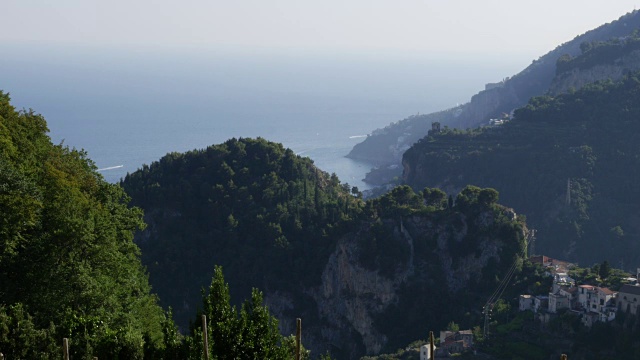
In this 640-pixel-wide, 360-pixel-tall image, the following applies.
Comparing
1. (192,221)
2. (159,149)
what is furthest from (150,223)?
(159,149)

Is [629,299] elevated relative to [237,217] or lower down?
lower down

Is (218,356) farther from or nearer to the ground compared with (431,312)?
farther from the ground

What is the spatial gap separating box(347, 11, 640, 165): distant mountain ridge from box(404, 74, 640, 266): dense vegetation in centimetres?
3277

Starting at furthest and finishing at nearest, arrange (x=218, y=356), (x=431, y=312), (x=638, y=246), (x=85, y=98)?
(x=85, y=98) < (x=638, y=246) < (x=431, y=312) < (x=218, y=356)

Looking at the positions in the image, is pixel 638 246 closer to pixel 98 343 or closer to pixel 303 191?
pixel 303 191

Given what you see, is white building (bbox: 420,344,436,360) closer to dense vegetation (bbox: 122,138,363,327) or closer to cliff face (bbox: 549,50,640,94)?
dense vegetation (bbox: 122,138,363,327)

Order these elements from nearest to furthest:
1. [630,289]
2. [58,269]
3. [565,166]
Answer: [58,269] → [630,289] → [565,166]

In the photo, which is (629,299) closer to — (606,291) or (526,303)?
(606,291)

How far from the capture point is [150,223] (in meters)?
45.3

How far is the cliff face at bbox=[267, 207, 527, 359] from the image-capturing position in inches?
1626

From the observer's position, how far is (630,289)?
106 ft

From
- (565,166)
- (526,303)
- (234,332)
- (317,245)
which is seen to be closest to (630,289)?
(526,303)

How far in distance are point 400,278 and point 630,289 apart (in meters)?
12.4

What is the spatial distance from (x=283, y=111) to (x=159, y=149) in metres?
58.6
